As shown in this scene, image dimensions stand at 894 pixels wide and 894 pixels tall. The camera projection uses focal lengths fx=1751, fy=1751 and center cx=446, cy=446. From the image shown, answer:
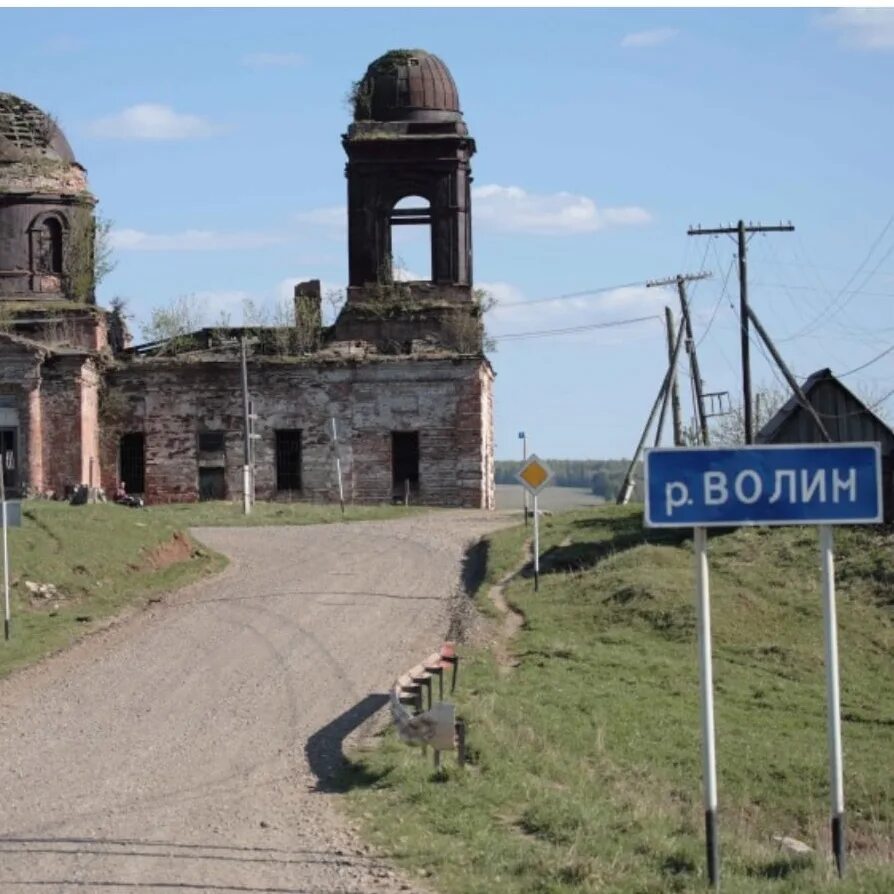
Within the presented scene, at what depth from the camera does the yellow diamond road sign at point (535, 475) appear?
30172 millimetres

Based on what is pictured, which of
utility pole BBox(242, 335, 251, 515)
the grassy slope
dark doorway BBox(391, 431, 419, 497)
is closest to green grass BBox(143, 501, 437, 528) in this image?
utility pole BBox(242, 335, 251, 515)

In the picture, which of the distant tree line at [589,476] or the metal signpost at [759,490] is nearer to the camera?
the metal signpost at [759,490]

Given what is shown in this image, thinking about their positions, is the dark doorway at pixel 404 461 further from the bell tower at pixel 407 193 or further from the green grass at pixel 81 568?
the green grass at pixel 81 568

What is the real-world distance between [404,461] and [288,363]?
441 centimetres

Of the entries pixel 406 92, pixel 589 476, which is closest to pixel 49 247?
pixel 406 92

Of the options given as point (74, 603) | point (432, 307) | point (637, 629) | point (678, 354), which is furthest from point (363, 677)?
point (432, 307)

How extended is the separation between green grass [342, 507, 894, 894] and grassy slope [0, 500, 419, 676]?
592cm

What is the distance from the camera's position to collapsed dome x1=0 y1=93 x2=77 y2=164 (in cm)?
5209

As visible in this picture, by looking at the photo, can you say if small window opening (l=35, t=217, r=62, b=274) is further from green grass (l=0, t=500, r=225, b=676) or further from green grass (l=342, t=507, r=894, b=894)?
green grass (l=342, t=507, r=894, b=894)

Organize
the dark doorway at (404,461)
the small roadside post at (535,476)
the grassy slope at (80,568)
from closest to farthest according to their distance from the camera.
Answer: the grassy slope at (80,568) → the small roadside post at (535,476) → the dark doorway at (404,461)

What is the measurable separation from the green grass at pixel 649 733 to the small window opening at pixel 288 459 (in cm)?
1390

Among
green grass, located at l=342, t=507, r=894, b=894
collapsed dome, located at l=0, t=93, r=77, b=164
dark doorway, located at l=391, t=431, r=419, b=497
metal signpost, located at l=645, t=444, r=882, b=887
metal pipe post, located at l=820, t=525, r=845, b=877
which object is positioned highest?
collapsed dome, located at l=0, t=93, r=77, b=164

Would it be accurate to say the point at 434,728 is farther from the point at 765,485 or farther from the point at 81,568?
the point at 81,568

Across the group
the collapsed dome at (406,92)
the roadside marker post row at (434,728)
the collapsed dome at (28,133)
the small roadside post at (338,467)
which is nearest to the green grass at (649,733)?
the roadside marker post row at (434,728)
